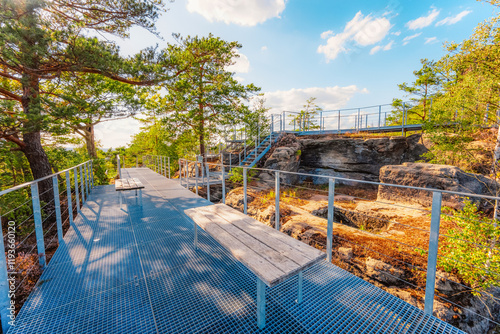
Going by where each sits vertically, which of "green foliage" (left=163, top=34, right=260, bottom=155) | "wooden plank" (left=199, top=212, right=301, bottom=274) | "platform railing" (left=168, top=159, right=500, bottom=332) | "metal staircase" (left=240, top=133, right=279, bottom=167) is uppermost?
"green foliage" (left=163, top=34, right=260, bottom=155)

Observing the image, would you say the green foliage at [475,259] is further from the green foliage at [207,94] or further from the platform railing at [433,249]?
the green foliage at [207,94]

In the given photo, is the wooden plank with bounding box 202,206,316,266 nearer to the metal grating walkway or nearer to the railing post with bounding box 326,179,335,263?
the metal grating walkway

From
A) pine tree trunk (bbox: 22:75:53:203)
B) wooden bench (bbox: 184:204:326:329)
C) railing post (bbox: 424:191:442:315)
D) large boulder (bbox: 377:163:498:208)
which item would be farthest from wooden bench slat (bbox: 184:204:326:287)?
pine tree trunk (bbox: 22:75:53:203)

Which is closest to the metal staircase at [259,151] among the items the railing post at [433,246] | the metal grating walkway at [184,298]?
the metal grating walkway at [184,298]

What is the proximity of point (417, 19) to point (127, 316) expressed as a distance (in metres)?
14.6

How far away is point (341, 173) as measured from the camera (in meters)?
12.2

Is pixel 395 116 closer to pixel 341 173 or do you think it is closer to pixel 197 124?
pixel 341 173

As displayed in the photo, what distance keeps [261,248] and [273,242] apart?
16 cm

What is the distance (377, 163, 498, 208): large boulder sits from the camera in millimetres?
5969

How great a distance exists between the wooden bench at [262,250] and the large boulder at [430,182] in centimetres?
602

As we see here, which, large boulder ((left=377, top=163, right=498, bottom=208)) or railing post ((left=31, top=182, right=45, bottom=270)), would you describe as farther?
large boulder ((left=377, top=163, right=498, bottom=208))

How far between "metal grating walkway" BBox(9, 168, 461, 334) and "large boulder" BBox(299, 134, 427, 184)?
418 inches

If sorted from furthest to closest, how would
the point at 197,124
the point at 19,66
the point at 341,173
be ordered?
the point at 341,173 < the point at 197,124 < the point at 19,66

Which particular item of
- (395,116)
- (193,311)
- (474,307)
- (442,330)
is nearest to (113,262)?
(193,311)
